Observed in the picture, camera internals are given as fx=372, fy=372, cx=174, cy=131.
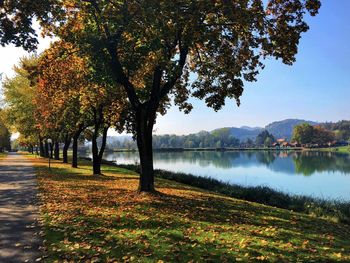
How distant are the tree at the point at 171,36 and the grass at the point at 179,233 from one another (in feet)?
13.9

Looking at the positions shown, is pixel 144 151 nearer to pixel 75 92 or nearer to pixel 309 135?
pixel 75 92

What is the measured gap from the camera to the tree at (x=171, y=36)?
13.2 metres

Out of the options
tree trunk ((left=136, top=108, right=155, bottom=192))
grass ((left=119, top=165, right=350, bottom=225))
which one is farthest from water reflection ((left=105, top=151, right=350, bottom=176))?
tree trunk ((left=136, top=108, right=155, bottom=192))

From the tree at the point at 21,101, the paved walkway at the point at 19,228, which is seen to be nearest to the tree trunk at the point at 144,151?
the paved walkway at the point at 19,228

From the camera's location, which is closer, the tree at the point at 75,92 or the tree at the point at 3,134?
the tree at the point at 75,92

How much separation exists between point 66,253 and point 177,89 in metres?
15.9

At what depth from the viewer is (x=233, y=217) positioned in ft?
39.9

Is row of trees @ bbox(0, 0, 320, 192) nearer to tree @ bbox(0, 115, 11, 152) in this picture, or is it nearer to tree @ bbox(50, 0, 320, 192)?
tree @ bbox(50, 0, 320, 192)

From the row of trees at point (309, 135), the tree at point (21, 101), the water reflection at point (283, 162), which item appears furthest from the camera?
the row of trees at point (309, 135)

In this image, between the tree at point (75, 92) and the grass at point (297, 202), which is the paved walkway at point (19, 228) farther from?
the grass at point (297, 202)

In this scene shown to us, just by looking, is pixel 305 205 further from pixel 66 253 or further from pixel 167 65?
pixel 66 253

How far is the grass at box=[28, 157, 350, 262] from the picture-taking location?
7668 mm

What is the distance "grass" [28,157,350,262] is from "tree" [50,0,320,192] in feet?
13.9

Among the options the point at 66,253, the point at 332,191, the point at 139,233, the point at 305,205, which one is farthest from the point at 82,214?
the point at 332,191
